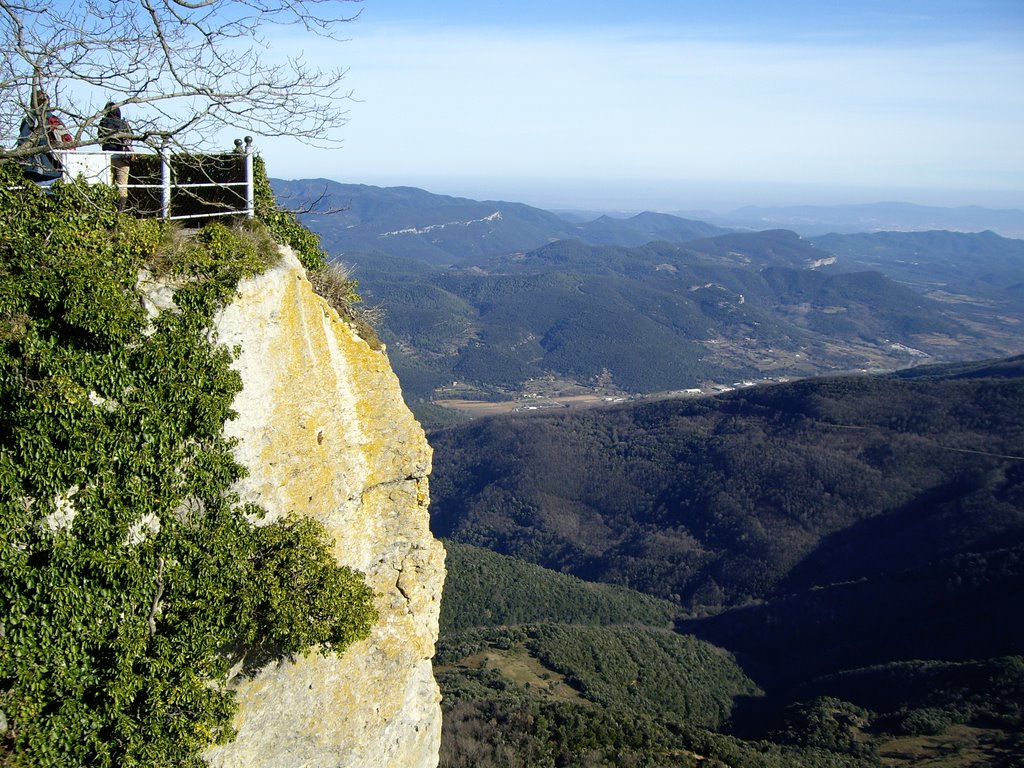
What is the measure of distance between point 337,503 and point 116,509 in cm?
283

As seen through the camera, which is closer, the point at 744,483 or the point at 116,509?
the point at 116,509

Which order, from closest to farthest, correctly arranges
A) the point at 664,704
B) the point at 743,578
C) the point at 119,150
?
1. the point at 119,150
2. the point at 664,704
3. the point at 743,578

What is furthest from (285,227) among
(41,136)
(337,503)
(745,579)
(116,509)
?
(745,579)

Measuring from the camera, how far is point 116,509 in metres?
7.71

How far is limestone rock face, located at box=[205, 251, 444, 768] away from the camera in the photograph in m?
9.00

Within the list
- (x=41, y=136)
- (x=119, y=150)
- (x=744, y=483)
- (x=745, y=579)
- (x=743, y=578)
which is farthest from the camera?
(x=744, y=483)

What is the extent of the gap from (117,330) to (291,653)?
4362 mm

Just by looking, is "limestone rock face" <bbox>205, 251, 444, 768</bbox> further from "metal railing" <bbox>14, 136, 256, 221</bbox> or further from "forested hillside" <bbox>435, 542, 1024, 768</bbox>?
"forested hillside" <bbox>435, 542, 1024, 768</bbox>

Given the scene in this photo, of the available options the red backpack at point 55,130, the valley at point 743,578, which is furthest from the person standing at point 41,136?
the valley at point 743,578

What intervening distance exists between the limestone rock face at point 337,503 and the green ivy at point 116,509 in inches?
16.4

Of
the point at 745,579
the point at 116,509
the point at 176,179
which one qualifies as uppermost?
the point at 176,179

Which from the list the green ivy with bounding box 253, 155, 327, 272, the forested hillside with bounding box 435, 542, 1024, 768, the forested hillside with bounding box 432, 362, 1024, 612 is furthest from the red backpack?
the forested hillside with bounding box 432, 362, 1024, 612

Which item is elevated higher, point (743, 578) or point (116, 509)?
point (116, 509)

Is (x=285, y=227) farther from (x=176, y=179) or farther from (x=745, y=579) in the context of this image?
(x=745, y=579)
